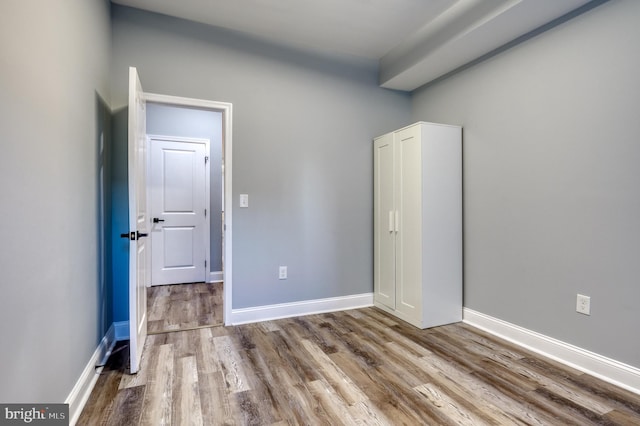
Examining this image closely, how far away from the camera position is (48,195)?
1.40 metres

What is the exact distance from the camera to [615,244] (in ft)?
6.44

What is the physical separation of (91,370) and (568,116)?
11.8 ft

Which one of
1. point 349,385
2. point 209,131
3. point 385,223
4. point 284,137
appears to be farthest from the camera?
point 209,131

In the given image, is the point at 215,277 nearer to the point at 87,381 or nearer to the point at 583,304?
the point at 87,381

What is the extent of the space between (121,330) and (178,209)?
217 cm

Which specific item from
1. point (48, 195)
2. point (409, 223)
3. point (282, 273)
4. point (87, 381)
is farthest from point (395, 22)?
point (87, 381)

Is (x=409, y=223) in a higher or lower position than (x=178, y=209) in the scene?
lower

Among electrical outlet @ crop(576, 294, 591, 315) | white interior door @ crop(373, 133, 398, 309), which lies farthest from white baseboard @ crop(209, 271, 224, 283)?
electrical outlet @ crop(576, 294, 591, 315)

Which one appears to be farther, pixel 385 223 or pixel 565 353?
pixel 385 223

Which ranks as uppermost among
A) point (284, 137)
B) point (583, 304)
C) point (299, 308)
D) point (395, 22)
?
point (395, 22)

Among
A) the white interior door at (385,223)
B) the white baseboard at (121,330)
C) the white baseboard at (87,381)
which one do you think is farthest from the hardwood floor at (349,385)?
the white interior door at (385,223)

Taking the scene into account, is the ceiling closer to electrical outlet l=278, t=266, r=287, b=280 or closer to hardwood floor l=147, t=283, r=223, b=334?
electrical outlet l=278, t=266, r=287, b=280

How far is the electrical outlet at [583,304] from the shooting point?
209 centimetres

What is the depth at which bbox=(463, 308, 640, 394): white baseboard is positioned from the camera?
6.20 feet
